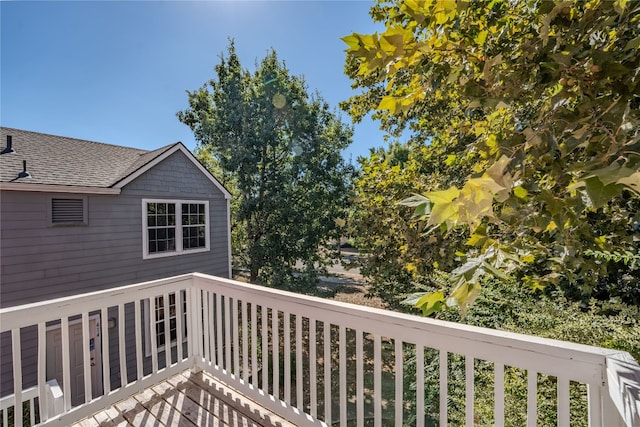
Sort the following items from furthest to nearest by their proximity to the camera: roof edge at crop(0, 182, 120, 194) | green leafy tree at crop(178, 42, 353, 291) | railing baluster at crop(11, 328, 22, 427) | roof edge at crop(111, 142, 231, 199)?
1. green leafy tree at crop(178, 42, 353, 291)
2. roof edge at crop(111, 142, 231, 199)
3. roof edge at crop(0, 182, 120, 194)
4. railing baluster at crop(11, 328, 22, 427)

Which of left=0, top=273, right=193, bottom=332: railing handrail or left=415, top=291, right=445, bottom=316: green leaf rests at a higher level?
left=415, top=291, right=445, bottom=316: green leaf

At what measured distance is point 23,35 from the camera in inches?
195

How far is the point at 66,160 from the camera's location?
6445 millimetres

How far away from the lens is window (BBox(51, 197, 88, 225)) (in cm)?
555

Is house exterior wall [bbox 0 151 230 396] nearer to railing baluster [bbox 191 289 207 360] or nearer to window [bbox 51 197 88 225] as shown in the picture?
window [bbox 51 197 88 225]

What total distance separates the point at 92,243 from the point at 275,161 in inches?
214

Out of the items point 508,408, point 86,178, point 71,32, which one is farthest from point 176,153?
point 508,408

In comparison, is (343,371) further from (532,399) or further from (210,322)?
(210,322)

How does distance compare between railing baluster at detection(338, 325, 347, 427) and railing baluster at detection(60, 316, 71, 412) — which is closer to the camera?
railing baluster at detection(338, 325, 347, 427)

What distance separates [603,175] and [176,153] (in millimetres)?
8246

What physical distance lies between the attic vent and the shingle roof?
36cm

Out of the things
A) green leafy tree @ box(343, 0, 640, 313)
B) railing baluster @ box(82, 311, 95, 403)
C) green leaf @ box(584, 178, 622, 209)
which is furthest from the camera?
railing baluster @ box(82, 311, 95, 403)

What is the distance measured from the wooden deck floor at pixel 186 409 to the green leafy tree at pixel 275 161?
641 cm

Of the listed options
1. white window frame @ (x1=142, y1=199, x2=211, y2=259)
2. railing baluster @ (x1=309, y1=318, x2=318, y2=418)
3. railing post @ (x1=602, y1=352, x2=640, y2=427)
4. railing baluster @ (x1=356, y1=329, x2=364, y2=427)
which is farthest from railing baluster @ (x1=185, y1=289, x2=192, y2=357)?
white window frame @ (x1=142, y1=199, x2=211, y2=259)
